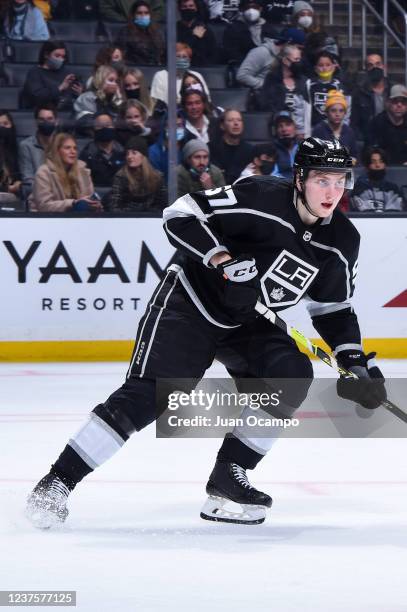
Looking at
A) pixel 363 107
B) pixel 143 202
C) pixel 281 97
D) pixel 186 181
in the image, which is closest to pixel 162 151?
pixel 186 181

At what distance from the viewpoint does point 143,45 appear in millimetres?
8328

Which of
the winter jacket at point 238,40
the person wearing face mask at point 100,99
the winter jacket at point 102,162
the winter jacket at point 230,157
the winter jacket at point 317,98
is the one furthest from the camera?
the winter jacket at point 238,40

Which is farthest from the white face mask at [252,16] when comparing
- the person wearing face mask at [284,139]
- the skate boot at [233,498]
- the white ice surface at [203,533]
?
the skate boot at [233,498]

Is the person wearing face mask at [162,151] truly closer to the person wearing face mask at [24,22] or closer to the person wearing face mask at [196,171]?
the person wearing face mask at [196,171]

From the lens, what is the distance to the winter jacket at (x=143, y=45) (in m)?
8.24

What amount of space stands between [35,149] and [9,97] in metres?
0.88

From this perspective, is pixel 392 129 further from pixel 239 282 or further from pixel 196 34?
pixel 239 282

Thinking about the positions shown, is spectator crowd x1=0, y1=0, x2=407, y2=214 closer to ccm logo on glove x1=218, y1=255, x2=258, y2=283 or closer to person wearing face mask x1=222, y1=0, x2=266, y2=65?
person wearing face mask x1=222, y1=0, x2=266, y2=65

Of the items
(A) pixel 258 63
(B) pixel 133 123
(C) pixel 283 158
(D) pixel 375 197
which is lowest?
(D) pixel 375 197

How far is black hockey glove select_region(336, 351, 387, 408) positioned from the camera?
3.36 meters

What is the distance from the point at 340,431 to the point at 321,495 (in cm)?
131

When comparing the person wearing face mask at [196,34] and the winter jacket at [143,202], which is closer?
the winter jacket at [143,202]

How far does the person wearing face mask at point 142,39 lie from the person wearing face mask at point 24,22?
55 cm

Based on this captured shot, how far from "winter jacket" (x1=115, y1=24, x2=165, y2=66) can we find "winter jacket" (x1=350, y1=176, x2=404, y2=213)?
62.1 inches
